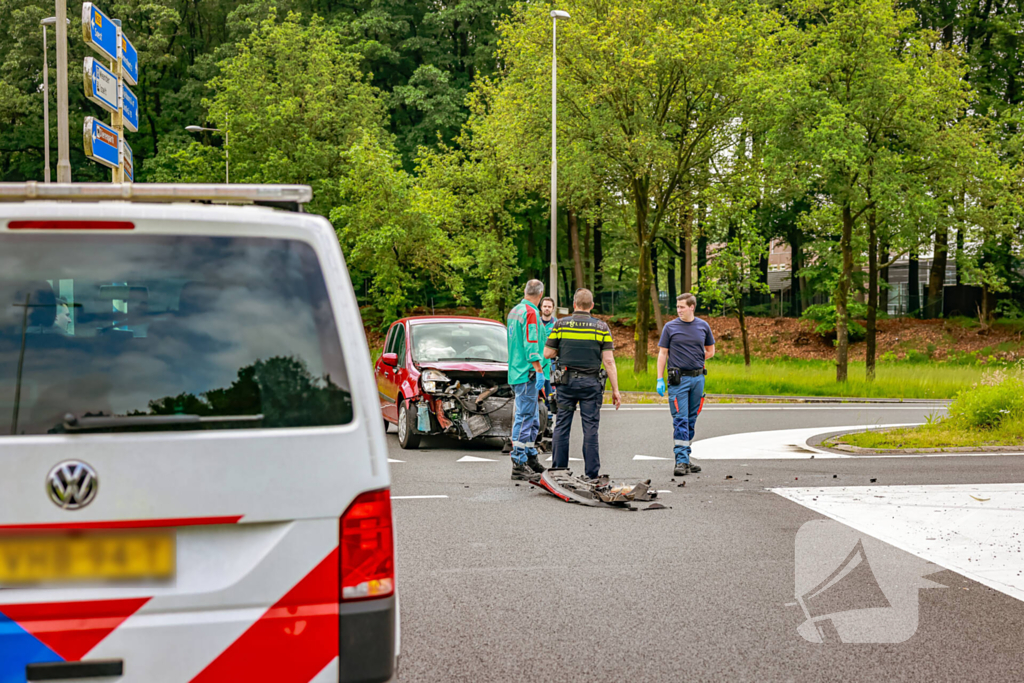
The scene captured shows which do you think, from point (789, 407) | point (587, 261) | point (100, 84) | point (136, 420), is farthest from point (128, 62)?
point (587, 261)

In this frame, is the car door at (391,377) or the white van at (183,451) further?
the car door at (391,377)

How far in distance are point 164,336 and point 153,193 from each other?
0.50 meters

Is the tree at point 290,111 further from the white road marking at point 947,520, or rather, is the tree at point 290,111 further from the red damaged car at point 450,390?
the white road marking at point 947,520

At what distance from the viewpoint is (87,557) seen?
264 centimetres

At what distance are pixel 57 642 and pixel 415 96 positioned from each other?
145 feet

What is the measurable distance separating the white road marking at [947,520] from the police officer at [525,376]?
244 centimetres

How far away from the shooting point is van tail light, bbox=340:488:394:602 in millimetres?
2850

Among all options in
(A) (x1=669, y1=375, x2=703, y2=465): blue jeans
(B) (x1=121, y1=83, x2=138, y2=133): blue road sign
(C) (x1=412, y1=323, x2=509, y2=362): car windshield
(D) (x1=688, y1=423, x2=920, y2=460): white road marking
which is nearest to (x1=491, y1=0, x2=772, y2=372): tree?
(D) (x1=688, y1=423, x2=920, y2=460): white road marking

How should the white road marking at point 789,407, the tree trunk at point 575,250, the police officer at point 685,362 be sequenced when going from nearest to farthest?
the police officer at point 685,362, the white road marking at point 789,407, the tree trunk at point 575,250

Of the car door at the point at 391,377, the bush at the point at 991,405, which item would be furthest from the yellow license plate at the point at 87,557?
the bush at the point at 991,405

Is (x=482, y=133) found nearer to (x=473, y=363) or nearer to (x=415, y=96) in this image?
(x=415, y=96)

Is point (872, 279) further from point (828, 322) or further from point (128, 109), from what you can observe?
point (128, 109)

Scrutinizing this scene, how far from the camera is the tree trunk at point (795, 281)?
46.6 m

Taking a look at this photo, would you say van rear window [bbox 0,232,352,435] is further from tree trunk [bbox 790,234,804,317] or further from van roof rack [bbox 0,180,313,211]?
tree trunk [bbox 790,234,804,317]
